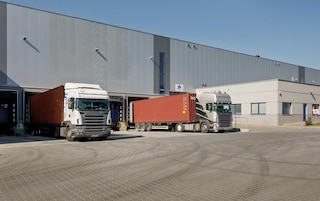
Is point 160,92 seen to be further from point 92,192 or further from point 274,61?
point 92,192

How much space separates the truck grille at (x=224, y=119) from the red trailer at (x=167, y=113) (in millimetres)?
2212

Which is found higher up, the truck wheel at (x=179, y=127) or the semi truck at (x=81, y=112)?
the semi truck at (x=81, y=112)

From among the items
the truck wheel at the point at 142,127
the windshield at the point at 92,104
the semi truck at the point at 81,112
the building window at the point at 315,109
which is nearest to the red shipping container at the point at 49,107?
the semi truck at the point at 81,112

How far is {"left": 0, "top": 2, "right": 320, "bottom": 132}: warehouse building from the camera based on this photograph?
33.8m

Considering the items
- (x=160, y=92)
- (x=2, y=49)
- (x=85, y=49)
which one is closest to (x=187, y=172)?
(x=2, y=49)

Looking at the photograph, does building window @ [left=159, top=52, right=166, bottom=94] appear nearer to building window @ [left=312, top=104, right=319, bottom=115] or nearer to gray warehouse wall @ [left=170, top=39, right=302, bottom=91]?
gray warehouse wall @ [left=170, top=39, right=302, bottom=91]

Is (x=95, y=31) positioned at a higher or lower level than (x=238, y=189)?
higher

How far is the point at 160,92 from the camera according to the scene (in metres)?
45.8

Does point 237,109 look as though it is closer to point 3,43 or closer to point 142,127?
point 142,127

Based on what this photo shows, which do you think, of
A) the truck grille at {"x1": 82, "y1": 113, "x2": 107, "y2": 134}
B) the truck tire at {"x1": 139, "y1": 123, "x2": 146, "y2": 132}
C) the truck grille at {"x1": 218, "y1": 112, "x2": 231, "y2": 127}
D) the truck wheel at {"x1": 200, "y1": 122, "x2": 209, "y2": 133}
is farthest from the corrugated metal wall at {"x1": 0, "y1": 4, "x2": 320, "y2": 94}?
the truck grille at {"x1": 82, "y1": 113, "x2": 107, "y2": 134}

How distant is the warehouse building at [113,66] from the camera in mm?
33812

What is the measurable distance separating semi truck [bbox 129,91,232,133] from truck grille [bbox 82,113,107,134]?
464 inches

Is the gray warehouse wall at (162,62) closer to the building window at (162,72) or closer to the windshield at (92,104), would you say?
the building window at (162,72)

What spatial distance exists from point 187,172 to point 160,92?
3682 cm
